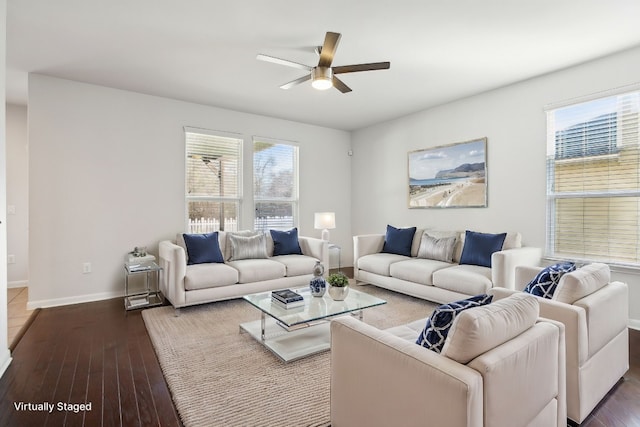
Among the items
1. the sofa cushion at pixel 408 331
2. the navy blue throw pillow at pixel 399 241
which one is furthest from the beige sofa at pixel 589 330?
the navy blue throw pillow at pixel 399 241

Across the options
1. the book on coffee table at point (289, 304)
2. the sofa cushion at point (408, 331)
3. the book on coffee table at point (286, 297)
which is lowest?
the book on coffee table at point (289, 304)

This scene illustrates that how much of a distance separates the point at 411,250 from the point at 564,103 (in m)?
2.49

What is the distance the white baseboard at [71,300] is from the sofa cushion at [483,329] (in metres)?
4.30

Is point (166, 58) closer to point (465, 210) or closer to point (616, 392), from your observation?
point (465, 210)

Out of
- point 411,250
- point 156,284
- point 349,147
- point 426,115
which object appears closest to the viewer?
point 156,284

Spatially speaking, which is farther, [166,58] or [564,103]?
[564,103]

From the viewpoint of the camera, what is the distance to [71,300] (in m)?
3.89

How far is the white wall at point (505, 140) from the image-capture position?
338cm

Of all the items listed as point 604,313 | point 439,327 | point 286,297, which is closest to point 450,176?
point 604,313

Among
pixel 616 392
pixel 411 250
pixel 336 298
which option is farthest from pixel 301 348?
pixel 411 250

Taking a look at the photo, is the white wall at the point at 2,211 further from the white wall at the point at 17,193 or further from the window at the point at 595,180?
the window at the point at 595,180

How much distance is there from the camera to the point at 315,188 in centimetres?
596

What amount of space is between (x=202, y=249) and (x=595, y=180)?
4509mm

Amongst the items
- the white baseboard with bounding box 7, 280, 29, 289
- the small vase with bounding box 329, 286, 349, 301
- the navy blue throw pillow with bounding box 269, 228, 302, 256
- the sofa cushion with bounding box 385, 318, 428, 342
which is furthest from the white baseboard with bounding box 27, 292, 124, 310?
the sofa cushion with bounding box 385, 318, 428, 342
